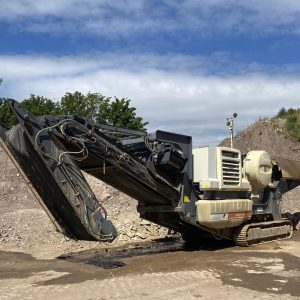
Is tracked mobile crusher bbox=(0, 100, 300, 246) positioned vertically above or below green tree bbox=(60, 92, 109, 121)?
below

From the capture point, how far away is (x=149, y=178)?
1072 centimetres

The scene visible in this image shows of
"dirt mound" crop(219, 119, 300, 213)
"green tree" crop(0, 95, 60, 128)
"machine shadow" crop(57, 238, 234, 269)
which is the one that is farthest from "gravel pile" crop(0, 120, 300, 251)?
"green tree" crop(0, 95, 60, 128)

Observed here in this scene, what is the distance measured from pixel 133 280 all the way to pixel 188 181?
3.54m

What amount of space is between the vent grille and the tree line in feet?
78.7

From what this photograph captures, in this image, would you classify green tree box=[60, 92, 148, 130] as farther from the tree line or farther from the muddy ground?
the muddy ground

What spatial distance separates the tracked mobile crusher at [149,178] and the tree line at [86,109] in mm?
23481

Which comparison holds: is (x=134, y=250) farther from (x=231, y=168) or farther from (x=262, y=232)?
(x=262, y=232)

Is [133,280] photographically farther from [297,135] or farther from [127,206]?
[297,135]

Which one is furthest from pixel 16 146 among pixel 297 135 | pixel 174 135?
pixel 297 135

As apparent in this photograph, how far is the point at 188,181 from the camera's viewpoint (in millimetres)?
11281

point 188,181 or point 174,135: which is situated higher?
point 174,135

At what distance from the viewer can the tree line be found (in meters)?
38.8

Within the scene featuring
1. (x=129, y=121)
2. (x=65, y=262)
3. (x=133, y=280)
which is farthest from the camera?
(x=129, y=121)

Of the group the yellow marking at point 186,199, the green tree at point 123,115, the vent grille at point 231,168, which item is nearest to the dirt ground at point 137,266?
the yellow marking at point 186,199
